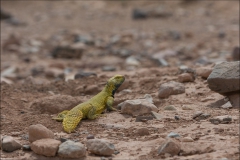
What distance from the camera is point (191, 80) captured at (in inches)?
254

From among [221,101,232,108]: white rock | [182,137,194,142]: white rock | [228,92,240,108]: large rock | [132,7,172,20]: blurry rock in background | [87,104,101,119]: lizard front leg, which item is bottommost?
[182,137,194,142]: white rock

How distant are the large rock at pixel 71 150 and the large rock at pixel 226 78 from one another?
1.86 meters

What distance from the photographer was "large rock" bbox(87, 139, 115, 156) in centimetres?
412

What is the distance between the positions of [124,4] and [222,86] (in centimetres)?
1428

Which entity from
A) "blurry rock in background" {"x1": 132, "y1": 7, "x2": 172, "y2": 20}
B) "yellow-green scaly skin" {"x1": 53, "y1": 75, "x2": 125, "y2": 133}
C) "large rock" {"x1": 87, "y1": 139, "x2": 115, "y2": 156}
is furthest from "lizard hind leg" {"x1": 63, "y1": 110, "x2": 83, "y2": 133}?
"blurry rock in background" {"x1": 132, "y1": 7, "x2": 172, "y2": 20}

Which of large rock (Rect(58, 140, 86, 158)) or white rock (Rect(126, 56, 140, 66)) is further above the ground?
white rock (Rect(126, 56, 140, 66))

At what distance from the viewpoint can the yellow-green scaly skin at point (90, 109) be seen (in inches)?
199

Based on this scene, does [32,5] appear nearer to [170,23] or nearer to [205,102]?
[170,23]

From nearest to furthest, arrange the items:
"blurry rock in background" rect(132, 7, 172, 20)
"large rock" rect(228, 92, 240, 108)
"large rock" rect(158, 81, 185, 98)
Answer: "large rock" rect(228, 92, 240, 108) → "large rock" rect(158, 81, 185, 98) → "blurry rock in background" rect(132, 7, 172, 20)

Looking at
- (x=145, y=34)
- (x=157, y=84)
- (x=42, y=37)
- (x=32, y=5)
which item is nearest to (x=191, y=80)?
(x=157, y=84)

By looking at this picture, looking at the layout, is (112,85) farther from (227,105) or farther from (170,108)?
(227,105)

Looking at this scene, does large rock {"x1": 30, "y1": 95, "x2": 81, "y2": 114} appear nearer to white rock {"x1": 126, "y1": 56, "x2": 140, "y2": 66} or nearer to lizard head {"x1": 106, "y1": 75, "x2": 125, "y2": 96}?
lizard head {"x1": 106, "y1": 75, "x2": 125, "y2": 96}

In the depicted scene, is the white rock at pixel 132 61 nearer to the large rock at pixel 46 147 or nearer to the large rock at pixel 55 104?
the large rock at pixel 55 104

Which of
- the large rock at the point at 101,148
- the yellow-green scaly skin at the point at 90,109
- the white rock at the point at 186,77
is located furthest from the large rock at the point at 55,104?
the large rock at the point at 101,148
